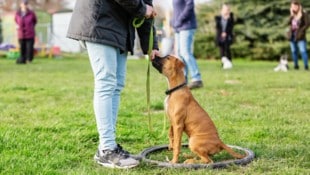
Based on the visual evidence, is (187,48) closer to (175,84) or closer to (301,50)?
(175,84)

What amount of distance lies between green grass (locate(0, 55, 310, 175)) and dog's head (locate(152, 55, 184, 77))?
0.81 metres

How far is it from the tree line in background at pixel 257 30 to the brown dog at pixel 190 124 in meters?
21.8

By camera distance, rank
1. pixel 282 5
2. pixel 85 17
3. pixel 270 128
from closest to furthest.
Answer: pixel 85 17
pixel 270 128
pixel 282 5

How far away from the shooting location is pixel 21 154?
166 inches

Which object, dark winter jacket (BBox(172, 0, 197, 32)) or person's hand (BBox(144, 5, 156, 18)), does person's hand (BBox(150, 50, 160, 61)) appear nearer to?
person's hand (BBox(144, 5, 156, 18))

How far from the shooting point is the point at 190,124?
4.02m

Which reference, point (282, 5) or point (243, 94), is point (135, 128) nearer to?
point (243, 94)

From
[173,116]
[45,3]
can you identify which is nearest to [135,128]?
[173,116]

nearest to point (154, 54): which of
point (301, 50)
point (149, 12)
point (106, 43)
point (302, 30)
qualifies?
point (149, 12)

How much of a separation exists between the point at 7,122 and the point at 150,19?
2453mm

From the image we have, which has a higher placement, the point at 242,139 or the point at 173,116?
the point at 173,116

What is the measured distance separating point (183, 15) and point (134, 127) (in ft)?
13.7

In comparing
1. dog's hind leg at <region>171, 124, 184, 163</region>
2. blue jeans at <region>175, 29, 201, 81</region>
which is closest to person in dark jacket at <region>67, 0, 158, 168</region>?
dog's hind leg at <region>171, 124, 184, 163</region>

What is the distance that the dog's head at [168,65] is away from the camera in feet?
13.9
